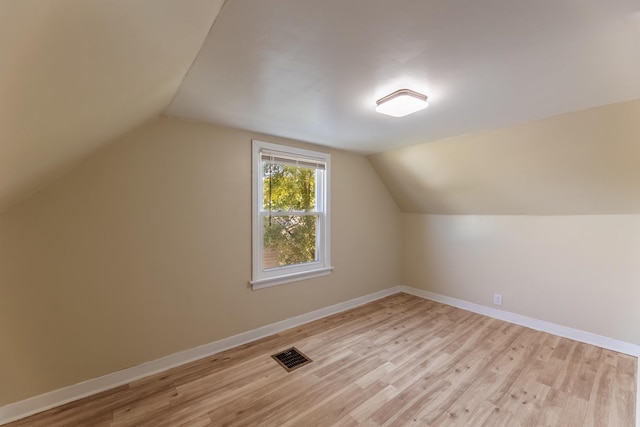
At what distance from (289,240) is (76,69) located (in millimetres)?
2418

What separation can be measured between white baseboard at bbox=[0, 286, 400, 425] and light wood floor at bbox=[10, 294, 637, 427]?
6 centimetres

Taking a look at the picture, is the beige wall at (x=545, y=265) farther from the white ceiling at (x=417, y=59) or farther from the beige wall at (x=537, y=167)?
the white ceiling at (x=417, y=59)

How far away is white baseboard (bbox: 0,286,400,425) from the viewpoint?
179 centimetres

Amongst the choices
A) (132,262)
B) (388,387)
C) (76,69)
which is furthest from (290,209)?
(76,69)

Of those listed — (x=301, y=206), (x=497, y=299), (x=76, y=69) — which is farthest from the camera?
(x=497, y=299)

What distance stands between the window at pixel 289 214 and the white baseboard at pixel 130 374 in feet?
1.66

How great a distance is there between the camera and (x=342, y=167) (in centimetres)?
356

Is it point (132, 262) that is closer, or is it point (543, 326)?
point (132, 262)

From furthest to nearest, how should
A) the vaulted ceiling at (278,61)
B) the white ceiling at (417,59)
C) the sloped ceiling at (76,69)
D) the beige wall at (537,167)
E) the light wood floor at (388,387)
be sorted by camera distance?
the beige wall at (537,167), the light wood floor at (388,387), the white ceiling at (417,59), the vaulted ceiling at (278,61), the sloped ceiling at (76,69)

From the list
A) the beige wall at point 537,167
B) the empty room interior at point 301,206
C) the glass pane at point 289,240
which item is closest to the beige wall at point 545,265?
the empty room interior at point 301,206

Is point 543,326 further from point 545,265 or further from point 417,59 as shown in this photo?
point 417,59

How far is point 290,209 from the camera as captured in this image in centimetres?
313

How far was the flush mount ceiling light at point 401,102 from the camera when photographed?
71.0 inches

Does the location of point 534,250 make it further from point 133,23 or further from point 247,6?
point 133,23
